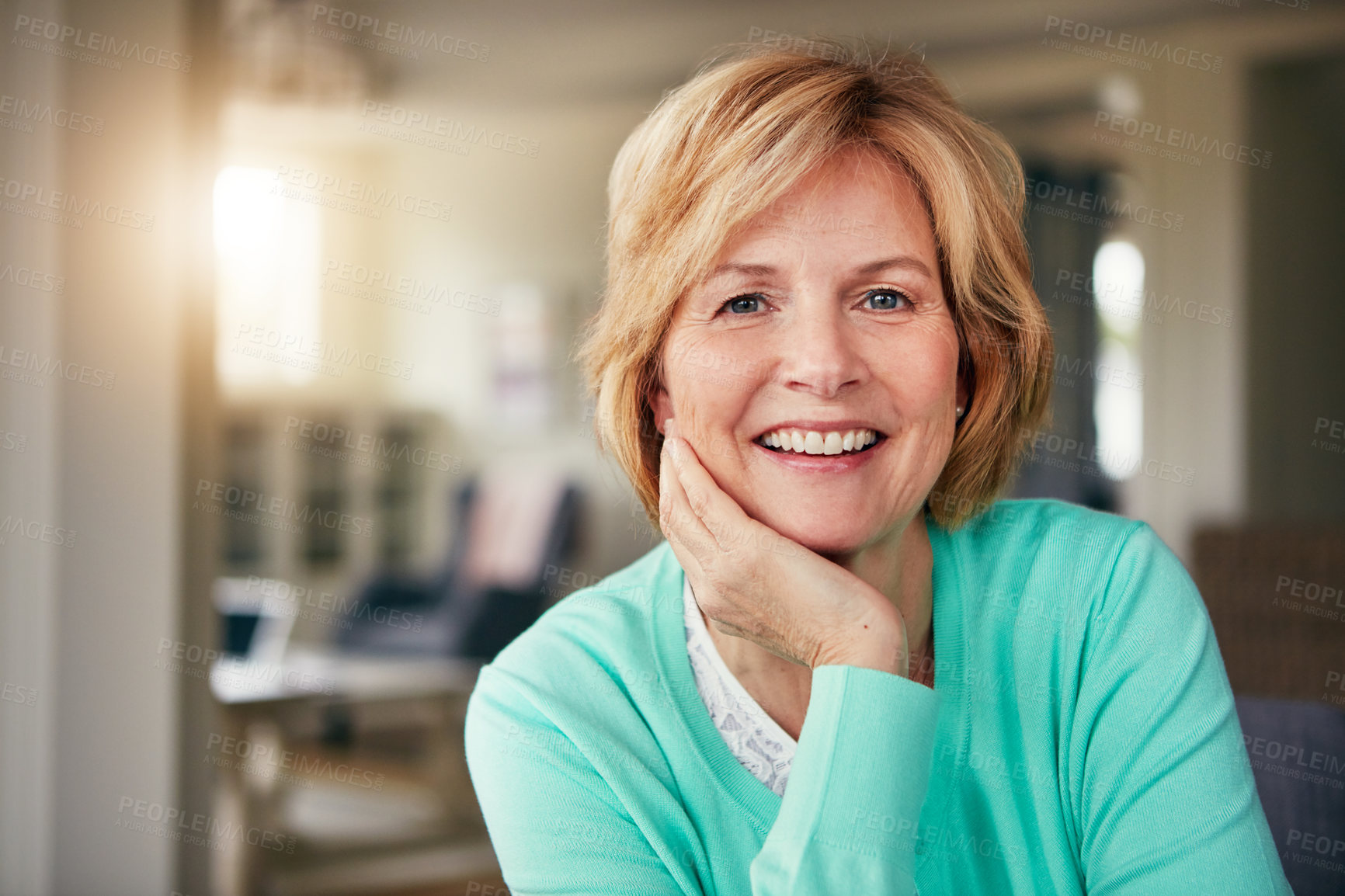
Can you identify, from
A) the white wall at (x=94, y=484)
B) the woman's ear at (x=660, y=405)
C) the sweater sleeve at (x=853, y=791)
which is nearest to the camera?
the sweater sleeve at (x=853, y=791)

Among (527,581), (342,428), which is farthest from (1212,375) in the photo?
(342,428)

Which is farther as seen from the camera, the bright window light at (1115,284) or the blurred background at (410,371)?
the bright window light at (1115,284)

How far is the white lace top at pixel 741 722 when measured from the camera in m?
1.10

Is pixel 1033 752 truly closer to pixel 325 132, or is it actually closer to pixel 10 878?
pixel 10 878

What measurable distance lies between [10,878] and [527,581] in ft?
12.4

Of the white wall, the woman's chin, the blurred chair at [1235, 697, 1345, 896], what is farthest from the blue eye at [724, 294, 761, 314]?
the white wall

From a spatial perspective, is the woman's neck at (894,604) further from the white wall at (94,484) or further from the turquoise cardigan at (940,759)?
the white wall at (94,484)

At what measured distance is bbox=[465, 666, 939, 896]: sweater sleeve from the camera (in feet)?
2.98

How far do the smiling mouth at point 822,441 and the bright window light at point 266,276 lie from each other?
6512 mm

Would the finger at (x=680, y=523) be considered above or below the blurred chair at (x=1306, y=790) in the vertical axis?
above

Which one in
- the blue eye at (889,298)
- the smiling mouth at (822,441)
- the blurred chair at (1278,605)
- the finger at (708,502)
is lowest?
the blurred chair at (1278,605)

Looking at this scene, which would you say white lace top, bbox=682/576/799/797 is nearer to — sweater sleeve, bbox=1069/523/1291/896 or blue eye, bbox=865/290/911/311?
sweater sleeve, bbox=1069/523/1291/896

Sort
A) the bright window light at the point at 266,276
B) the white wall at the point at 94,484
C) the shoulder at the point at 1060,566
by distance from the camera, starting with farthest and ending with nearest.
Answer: the bright window light at the point at 266,276 < the white wall at the point at 94,484 < the shoulder at the point at 1060,566

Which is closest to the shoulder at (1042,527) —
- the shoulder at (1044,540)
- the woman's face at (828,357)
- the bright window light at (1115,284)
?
the shoulder at (1044,540)
